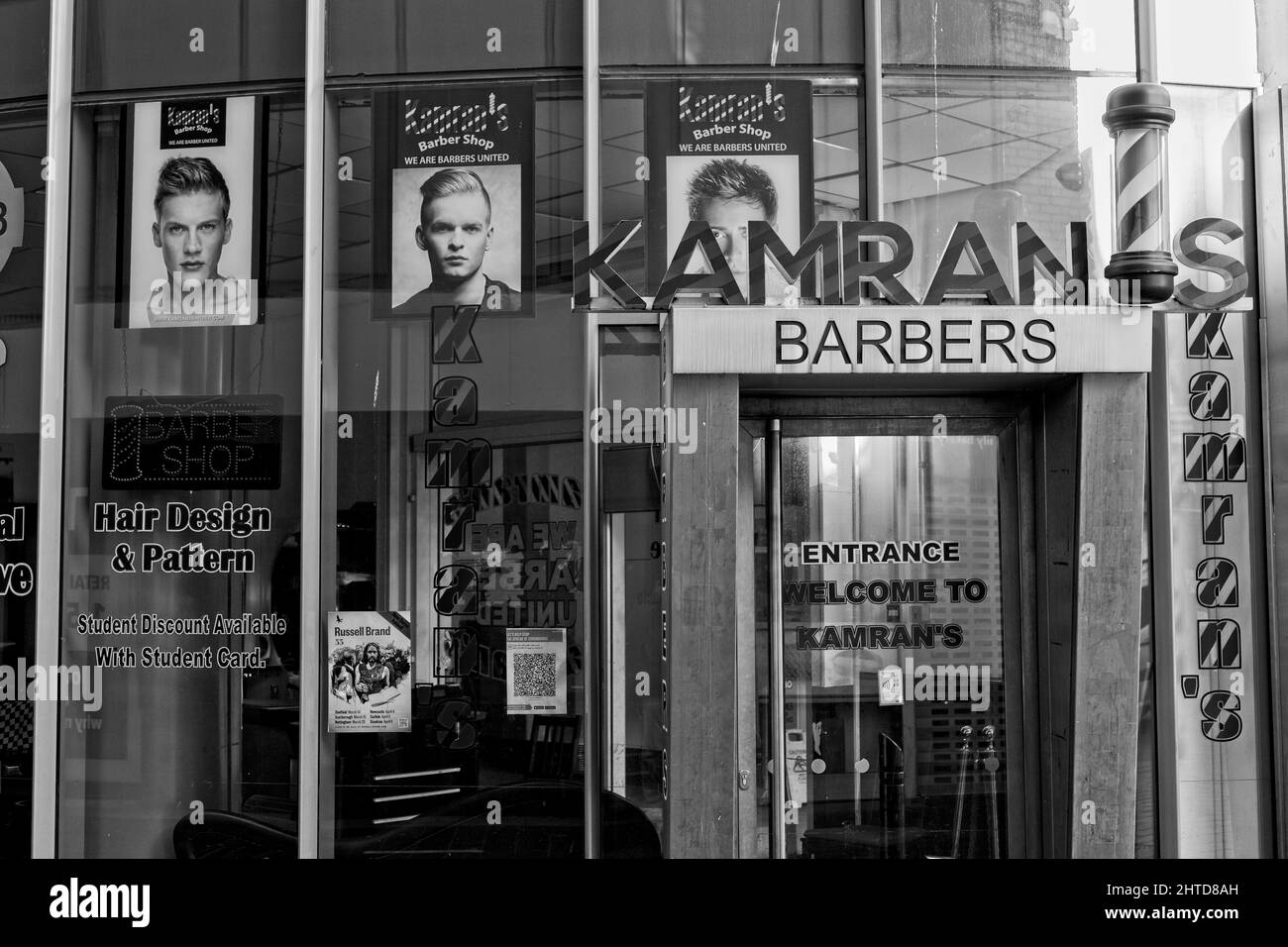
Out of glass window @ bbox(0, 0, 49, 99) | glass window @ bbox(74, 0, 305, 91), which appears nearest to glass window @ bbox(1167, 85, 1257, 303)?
glass window @ bbox(74, 0, 305, 91)

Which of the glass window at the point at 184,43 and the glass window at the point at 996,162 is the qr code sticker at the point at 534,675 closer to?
the glass window at the point at 996,162

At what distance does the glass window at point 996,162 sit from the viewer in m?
6.00

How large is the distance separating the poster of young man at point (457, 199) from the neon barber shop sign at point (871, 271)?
3.76ft

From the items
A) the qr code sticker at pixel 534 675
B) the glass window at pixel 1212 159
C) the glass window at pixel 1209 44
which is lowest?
the qr code sticker at pixel 534 675

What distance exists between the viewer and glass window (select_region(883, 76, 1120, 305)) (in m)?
6.00

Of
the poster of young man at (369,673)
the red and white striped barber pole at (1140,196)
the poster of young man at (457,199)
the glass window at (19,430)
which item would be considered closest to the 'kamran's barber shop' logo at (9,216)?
the glass window at (19,430)

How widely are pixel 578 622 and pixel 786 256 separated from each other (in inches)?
86.0

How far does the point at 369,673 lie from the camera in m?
5.94

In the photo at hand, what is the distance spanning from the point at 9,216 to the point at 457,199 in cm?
256

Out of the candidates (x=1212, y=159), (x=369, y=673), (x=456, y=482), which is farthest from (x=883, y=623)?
(x=1212, y=159)

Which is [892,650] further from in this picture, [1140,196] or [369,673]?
[369,673]

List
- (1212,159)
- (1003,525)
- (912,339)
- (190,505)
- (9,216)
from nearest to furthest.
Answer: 1. (912,339)
2. (1003,525)
3. (1212,159)
4. (190,505)
5. (9,216)
